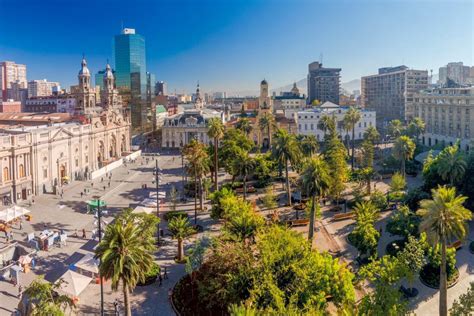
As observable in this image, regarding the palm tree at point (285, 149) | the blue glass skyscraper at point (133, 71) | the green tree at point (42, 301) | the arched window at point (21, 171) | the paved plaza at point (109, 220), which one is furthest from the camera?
the blue glass skyscraper at point (133, 71)

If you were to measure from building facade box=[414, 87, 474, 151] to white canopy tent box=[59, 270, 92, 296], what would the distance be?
78.9 meters

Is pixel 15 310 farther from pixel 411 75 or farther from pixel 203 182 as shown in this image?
pixel 411 75

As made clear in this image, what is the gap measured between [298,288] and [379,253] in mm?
16989

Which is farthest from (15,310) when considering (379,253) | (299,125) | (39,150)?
(299,125)

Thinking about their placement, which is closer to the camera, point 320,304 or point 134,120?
point 320,304

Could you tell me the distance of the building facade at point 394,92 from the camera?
15988 centimetres

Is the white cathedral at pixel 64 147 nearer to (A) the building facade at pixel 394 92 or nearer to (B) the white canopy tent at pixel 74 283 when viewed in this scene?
(B) the white canopy tent at pixel 74 283

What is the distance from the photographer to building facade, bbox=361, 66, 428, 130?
159875mm

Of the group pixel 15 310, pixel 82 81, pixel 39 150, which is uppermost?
pixel 82 81

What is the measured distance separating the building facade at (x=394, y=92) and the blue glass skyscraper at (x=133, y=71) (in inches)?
3486

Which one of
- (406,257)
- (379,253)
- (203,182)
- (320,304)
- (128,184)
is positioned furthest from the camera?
(128,184)

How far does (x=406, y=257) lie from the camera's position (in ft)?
95.3

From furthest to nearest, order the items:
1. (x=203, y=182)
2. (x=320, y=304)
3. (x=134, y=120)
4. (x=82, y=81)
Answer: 1. (x=134, y=120)
2. (x=82, y=81)
3. (x=203, y=182)
4. (x=320, y=304)

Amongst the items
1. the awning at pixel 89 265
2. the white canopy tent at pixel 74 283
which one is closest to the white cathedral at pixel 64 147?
the awning at pixel 89 265
